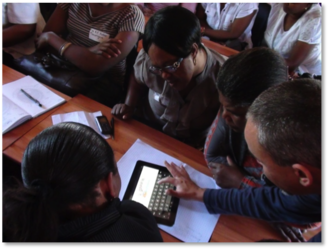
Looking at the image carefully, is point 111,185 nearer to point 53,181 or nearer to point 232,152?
point 53,181

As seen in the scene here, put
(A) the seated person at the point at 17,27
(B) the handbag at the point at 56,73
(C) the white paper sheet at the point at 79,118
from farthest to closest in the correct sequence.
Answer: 1. (A) the seated person at the point at 17,27
2. (B) the handbag at the point at 56,73
3. (C) the white paper sheet at the point at 79,118

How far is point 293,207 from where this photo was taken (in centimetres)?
75

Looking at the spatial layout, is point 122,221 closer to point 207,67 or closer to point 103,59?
point 207,67

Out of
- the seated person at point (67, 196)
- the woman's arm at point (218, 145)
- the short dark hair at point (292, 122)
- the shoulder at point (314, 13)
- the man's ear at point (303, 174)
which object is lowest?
the woman's arm at point (218, 145)

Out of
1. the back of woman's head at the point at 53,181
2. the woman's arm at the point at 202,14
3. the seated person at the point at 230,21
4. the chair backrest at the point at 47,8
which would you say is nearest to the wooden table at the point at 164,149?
the back of woman's head at the point at 53,181

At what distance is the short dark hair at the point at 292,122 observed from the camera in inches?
20.2

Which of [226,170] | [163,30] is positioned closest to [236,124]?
[226,170]

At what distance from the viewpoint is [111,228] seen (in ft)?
1.83

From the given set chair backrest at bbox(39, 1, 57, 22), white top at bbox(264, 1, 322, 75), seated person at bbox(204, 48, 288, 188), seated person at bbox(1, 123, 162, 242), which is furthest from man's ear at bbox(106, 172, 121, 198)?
white top at bbox(264, 1, 322, 75)

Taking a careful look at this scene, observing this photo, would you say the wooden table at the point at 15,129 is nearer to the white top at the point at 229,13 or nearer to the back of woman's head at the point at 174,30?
the back of woman's head at the point at 174,30

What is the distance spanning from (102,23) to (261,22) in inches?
65.0

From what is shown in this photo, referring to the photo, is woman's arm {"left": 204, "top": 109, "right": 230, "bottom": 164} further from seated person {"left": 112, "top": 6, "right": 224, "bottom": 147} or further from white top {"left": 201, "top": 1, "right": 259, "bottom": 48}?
white top {"left": 201, "top": 1, "right": 259, "bottom": 48}

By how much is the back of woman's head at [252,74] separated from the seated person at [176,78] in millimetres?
240

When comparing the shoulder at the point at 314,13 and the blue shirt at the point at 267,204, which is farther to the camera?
the shoulder at the point at 314,13
